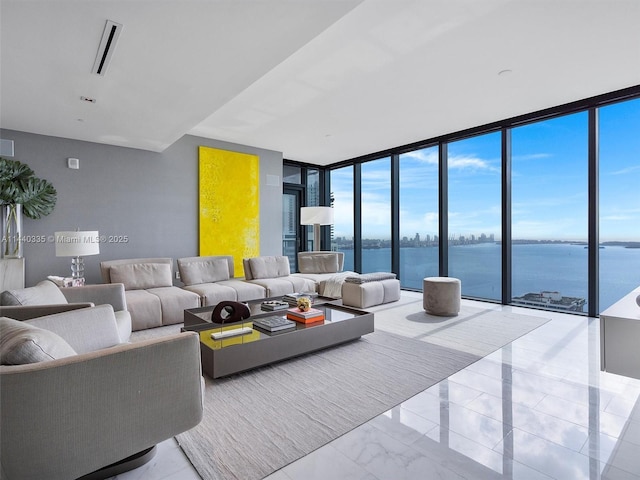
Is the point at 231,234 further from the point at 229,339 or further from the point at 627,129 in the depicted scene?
the point at 627,129

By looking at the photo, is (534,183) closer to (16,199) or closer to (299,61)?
(299,61)

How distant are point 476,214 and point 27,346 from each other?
19.5ft

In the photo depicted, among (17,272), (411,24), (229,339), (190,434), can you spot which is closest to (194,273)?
(17,272)

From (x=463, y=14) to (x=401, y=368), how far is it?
112 inches

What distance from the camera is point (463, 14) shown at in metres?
2.71

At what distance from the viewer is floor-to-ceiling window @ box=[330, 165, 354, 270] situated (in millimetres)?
7980

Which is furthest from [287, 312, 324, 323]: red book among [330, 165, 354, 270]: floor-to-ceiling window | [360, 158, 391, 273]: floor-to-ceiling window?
[330, 165, 354, 270]: floor-to-ceiling window

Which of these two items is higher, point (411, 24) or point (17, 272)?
point (411, 24)

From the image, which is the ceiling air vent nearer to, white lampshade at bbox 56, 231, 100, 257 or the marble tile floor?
white lampshade at bbox 56, 231, 100, 257

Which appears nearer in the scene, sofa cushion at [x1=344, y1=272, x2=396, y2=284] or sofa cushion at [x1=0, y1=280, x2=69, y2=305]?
sofa cushion at [x1=0, y1=280, x2=69, y2=305]

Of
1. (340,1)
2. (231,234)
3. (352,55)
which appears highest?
(352,55)

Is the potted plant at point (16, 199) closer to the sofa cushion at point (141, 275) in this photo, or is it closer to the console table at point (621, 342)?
the sofa cushion at point (141, 275)

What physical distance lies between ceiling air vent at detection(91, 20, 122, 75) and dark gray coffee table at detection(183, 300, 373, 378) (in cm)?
224

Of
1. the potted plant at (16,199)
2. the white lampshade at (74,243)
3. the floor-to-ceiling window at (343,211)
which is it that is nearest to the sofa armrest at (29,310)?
the white lampshade at (74,243)
